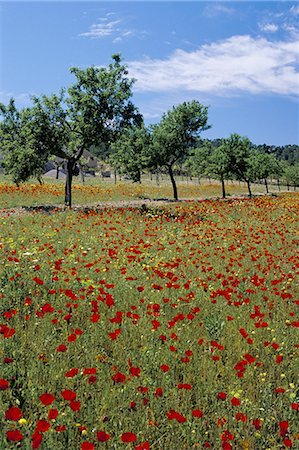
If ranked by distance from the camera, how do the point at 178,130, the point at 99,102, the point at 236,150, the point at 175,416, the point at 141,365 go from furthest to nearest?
the point at 236,150
the point at 178,130
the point at 99,102
the point at 141,365
the point at 175,416

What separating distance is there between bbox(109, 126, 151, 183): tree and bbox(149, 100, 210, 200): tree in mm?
846

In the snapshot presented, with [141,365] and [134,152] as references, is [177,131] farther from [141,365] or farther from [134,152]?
[141,365]

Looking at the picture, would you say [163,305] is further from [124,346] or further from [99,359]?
[99,359]

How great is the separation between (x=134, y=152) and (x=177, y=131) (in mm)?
5395

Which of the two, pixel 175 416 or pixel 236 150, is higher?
pixel 236 150

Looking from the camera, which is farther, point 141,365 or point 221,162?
point 221,162

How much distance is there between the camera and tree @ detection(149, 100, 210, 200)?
1393 inches

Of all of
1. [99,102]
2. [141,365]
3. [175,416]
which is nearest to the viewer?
[175,416]

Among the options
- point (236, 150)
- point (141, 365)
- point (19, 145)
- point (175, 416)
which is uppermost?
point (236, 150)

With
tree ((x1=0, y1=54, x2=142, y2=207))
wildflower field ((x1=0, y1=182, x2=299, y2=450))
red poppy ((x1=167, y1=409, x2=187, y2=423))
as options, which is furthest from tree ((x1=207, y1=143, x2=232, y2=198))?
red poppy ((x1=167, y1=409, x2=187, y2=423))

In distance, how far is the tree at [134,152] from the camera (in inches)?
1446

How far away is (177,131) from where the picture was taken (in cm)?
3541

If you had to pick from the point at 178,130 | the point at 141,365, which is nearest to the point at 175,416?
the point at 141,365

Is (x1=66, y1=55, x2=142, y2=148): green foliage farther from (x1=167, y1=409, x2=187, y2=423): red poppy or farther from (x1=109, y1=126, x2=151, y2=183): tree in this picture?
(x1=167, y1=409, x2=187, y2=423): red poppy
